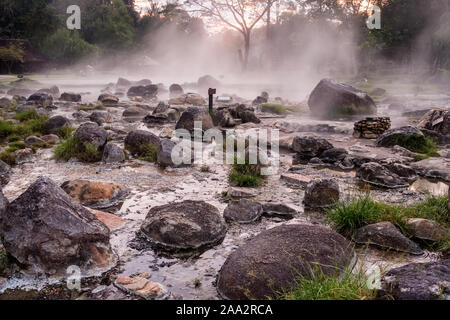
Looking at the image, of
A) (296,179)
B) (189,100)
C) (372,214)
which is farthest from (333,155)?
(189,100)

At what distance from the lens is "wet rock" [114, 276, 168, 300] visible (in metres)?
3.07

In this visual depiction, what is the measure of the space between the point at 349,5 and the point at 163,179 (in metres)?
31.9

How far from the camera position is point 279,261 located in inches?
124

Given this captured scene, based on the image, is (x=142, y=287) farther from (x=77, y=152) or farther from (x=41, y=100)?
(x=41, y=100)

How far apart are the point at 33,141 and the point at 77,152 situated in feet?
5.41

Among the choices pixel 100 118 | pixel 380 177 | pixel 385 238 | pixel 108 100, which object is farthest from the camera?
pixel 108 100

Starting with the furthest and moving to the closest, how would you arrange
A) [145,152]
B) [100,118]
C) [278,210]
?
[100,118]
[145,152]
[278,210]

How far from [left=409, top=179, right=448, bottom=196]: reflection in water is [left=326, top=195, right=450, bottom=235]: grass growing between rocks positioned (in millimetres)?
1322

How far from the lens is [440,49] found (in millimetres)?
25125

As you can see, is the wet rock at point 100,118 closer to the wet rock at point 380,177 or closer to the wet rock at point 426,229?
the wet rock at point 380,177

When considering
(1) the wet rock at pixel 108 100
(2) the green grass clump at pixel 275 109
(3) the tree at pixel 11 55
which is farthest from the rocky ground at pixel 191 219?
(3) the tree at pixel 11 55

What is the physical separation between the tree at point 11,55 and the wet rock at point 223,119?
22.2 m

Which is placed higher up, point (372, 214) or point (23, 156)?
point (23, 156)

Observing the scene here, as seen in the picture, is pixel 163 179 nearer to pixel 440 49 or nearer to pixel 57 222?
pixel 57 222
